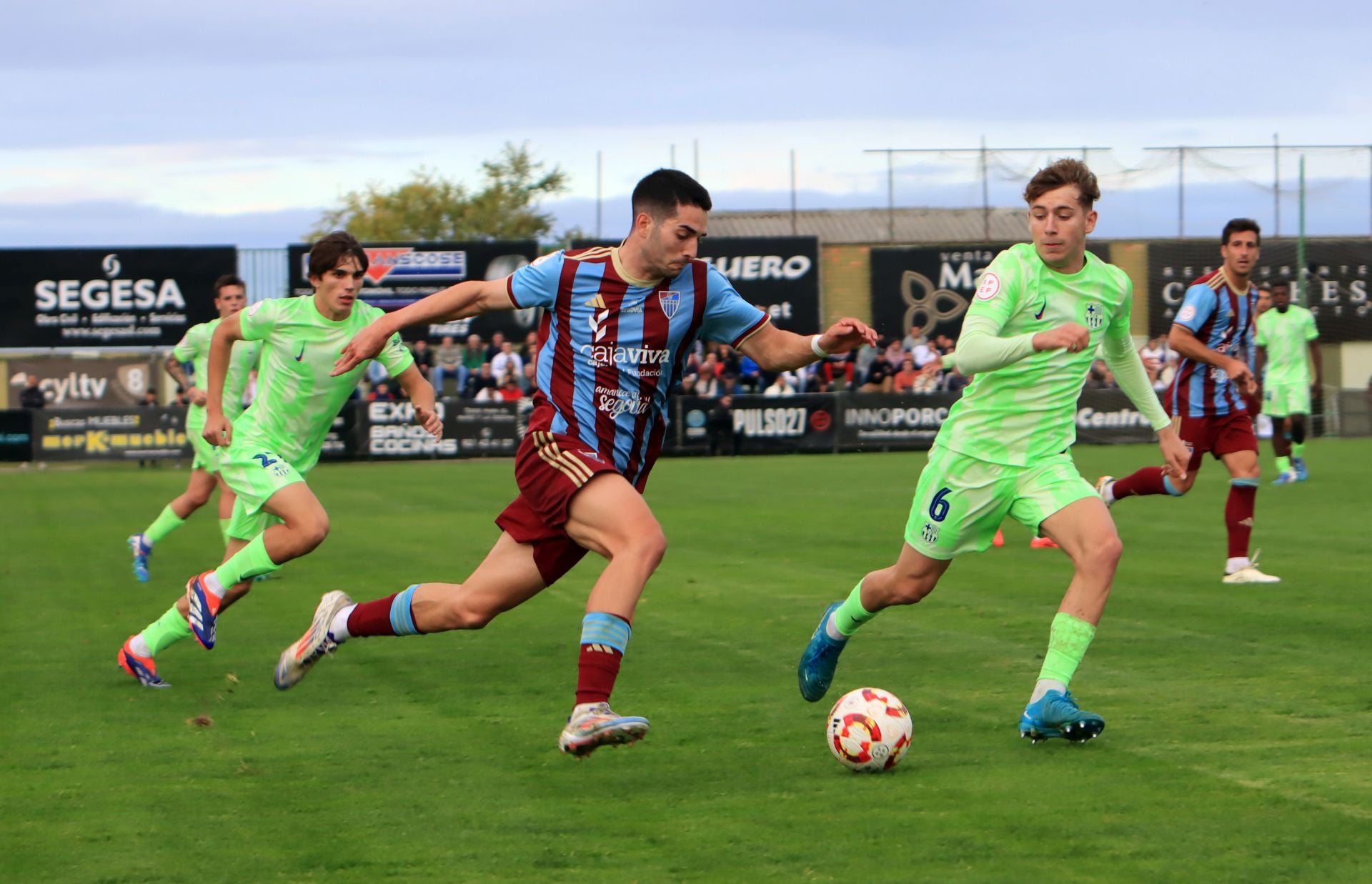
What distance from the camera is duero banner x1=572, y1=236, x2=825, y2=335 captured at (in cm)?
3722

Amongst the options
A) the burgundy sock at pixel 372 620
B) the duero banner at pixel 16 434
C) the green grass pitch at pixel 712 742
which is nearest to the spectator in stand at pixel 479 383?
the duero banner at pixel 16 434

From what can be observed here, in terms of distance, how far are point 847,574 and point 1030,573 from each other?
1.32m

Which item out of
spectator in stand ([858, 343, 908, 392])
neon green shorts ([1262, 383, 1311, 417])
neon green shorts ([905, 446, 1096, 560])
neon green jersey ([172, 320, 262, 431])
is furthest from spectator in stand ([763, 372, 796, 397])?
neon green shorts ([905, 446, 1096, 560])

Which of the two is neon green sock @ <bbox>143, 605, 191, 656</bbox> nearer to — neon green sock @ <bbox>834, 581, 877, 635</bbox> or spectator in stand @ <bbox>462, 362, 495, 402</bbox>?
neon green sock @ <bbox>834, 581, 877, 635</bbox>

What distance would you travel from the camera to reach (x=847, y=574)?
12.0 m

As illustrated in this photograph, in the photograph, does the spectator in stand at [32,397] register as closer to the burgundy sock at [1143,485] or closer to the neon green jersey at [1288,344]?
the neon green jersey at [1288,344]

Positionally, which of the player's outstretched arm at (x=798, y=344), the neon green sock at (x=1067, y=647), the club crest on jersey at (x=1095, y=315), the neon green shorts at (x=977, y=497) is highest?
the club crest on jersey at (x=1095, y=315)

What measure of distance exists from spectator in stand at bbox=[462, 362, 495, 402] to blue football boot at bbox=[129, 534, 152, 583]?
17.8 meters

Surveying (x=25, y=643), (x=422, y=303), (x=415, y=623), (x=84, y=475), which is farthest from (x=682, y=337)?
(x=84, y=475)

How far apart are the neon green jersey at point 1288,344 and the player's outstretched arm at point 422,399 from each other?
51.6 feet

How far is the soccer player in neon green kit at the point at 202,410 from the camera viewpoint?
12.1 m

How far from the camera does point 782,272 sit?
37.4 metres

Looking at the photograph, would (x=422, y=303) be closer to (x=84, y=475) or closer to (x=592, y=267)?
(x=592, y=267)

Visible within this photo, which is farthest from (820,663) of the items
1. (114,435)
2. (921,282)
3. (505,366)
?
(921,282)
